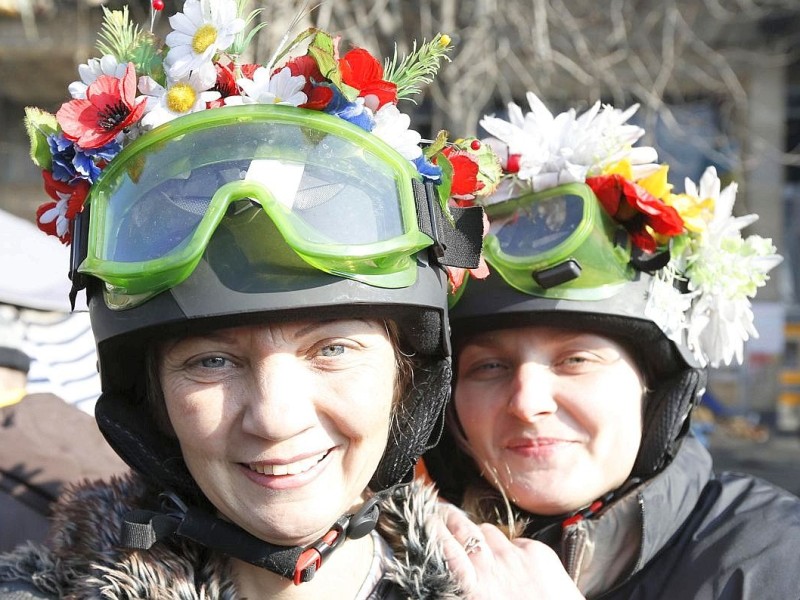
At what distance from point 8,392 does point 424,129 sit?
7050 millimetres

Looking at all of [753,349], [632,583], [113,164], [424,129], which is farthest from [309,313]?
[753,349]

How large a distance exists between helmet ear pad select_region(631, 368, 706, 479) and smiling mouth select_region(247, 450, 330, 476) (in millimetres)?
1249

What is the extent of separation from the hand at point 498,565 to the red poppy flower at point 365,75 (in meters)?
1.03

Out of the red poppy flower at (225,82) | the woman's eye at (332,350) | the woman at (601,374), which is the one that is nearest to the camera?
the woman's eye at (332,350)

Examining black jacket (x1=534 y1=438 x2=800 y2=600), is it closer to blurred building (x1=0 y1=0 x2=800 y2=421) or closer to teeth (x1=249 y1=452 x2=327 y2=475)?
teeth (x1=249 y1=452 x2=327 y2=475)

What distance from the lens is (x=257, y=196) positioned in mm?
1781

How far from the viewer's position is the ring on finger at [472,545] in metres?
2.16

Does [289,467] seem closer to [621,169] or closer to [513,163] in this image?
[513,163]

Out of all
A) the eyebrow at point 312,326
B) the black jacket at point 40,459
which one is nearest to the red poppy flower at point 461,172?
the eyebrow at point 312,326

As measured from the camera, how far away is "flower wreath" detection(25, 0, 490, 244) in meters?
Answer: 1.93

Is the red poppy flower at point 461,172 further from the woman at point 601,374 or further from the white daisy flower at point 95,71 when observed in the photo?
the white daisy flower at point 95,71

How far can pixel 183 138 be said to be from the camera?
1.90 metres

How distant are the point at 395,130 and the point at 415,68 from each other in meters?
0.16

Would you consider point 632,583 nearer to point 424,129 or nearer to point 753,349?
point 424,129
